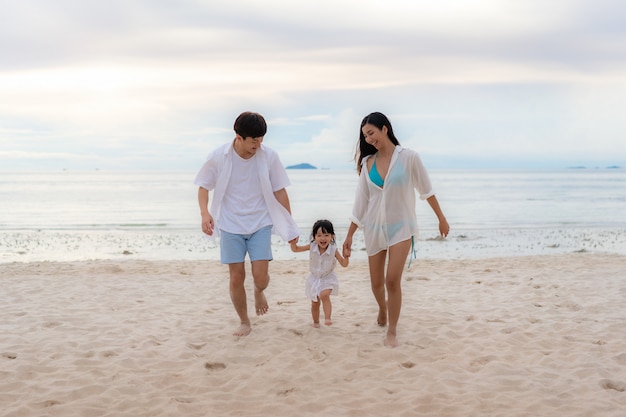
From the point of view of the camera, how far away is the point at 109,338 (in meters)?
5.96

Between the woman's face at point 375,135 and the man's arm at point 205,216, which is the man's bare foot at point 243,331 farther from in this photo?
the woman's face at point 375,135

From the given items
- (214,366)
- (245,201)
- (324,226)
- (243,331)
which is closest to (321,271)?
(324,226)

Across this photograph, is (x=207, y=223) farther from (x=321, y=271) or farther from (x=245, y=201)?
(x=321, y=271)

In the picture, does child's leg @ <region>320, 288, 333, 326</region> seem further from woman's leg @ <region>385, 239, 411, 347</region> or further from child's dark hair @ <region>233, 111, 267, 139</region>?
child's dark hair @ <region>233, 111, 267, 139</region>

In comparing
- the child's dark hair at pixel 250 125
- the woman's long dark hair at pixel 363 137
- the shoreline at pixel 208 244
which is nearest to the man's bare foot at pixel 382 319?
the woman's long dark hair at pixel 363 137

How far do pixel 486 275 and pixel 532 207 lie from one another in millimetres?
24454

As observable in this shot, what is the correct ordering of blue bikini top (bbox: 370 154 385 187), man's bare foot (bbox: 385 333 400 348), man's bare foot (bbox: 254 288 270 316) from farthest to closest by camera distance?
man's bare foot (bbox: 254 288 270 316)
man's bare foot (bbox: 385 333 400 348)
blue bikini top (bbox: 370 154 385 187)

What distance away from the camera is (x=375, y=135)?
5.30m

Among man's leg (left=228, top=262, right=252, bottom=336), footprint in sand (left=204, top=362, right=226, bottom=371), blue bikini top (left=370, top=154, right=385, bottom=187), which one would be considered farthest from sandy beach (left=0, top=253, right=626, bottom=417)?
blue bikini top (left=370, top=154, right=385, bottom=187)

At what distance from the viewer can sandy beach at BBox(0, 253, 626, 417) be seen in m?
4.28

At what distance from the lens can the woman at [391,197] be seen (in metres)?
5.32

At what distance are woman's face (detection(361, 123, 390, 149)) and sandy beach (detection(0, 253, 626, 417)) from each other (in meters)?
1.83

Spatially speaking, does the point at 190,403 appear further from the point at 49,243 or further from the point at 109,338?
the point at 49,243

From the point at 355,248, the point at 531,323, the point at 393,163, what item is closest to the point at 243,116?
the point at 393,163
